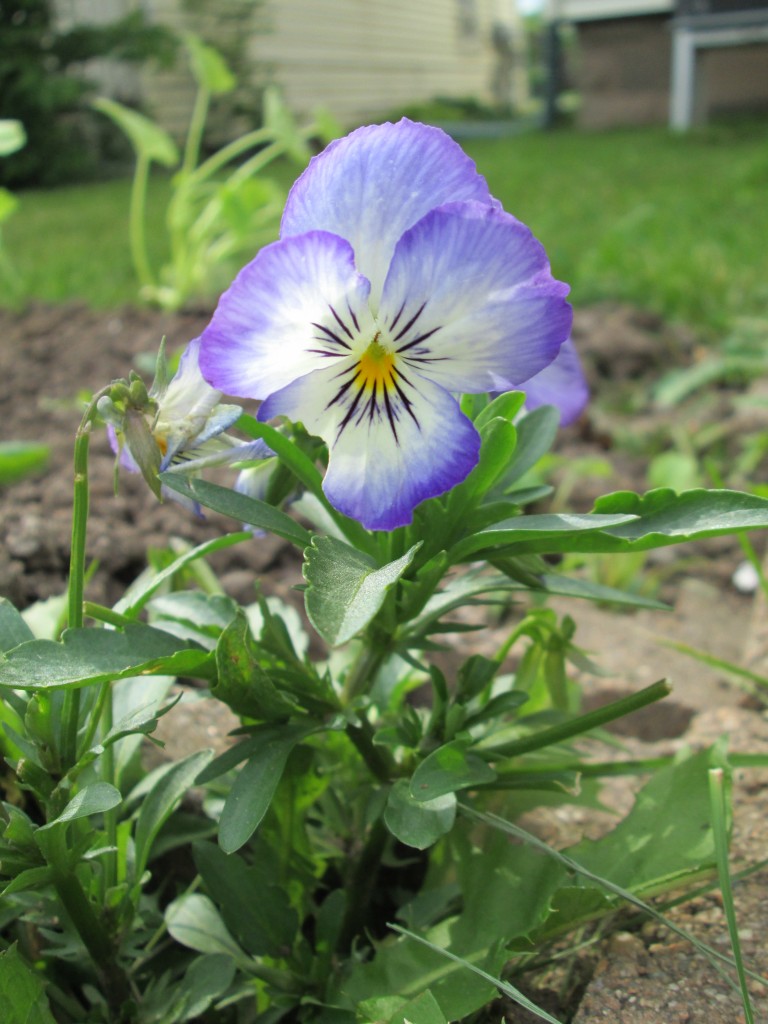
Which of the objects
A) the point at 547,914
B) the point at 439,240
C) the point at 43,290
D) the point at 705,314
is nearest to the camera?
the point at 439,240

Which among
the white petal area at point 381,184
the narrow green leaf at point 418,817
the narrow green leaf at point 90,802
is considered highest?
the white petal area at point 381,184

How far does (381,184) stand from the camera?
828 mm

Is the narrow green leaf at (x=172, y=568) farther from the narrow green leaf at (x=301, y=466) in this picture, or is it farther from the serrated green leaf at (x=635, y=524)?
the serrated green leaf at (x=635, y=524)

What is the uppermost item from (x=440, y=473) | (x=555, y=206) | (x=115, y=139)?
(x=440, y=473)

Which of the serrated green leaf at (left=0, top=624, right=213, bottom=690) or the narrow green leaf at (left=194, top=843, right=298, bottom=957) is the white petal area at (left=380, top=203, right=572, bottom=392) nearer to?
the serrated green leaf at (left=0, top=624, right=213, bottom=690)

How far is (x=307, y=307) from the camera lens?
812 millimetres

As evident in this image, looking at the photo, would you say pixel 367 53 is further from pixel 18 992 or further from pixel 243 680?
pixel 18 992

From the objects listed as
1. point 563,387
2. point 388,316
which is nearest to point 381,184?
point 388,316

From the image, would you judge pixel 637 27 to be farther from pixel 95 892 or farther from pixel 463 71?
pixel 95 892

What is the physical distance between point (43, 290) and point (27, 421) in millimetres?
1796

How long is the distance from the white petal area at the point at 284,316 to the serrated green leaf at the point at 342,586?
5.3 inches

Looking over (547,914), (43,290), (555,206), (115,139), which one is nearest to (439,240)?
(547,914)

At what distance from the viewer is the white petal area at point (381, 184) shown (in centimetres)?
82

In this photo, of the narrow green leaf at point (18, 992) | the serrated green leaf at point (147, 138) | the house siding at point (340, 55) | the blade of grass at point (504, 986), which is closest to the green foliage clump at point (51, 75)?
the house siding at point (340, 55)
